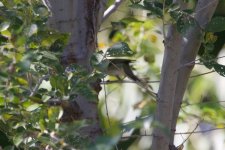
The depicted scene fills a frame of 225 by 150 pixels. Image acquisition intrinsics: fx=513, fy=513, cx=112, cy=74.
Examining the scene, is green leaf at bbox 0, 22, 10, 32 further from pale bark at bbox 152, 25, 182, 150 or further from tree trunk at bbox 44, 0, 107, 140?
pale bark at bbox 152, 25, 182, 150

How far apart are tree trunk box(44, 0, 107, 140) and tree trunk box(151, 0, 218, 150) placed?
0.17 m

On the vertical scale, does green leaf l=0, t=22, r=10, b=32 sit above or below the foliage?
above

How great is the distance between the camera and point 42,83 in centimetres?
124

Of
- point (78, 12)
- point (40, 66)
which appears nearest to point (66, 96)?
point (40, 66)

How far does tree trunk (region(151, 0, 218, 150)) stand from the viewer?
129cm

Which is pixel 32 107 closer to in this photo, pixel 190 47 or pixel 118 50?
pixel 118 50

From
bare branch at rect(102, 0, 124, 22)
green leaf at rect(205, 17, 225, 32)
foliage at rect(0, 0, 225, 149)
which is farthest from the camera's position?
bare branch at rect(102, 0, 124, 22)

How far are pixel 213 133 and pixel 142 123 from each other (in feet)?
7.02

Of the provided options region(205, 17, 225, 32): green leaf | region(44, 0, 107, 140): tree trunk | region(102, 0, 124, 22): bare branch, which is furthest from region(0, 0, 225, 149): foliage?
region(102, 0, 124, 22): bare branch

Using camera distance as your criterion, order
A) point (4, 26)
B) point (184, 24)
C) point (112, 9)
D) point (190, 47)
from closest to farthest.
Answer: point (4, 26) → point (184, 24) → point (190, 47) → point (112, 9)

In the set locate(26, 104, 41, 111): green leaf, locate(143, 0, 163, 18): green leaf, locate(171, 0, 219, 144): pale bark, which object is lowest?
locate(26, 104, 41, 111): green leaf

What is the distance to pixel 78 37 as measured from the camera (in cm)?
138

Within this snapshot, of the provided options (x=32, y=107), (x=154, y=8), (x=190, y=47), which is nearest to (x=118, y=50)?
(x=154, y=8)

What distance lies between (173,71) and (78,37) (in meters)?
0.27
